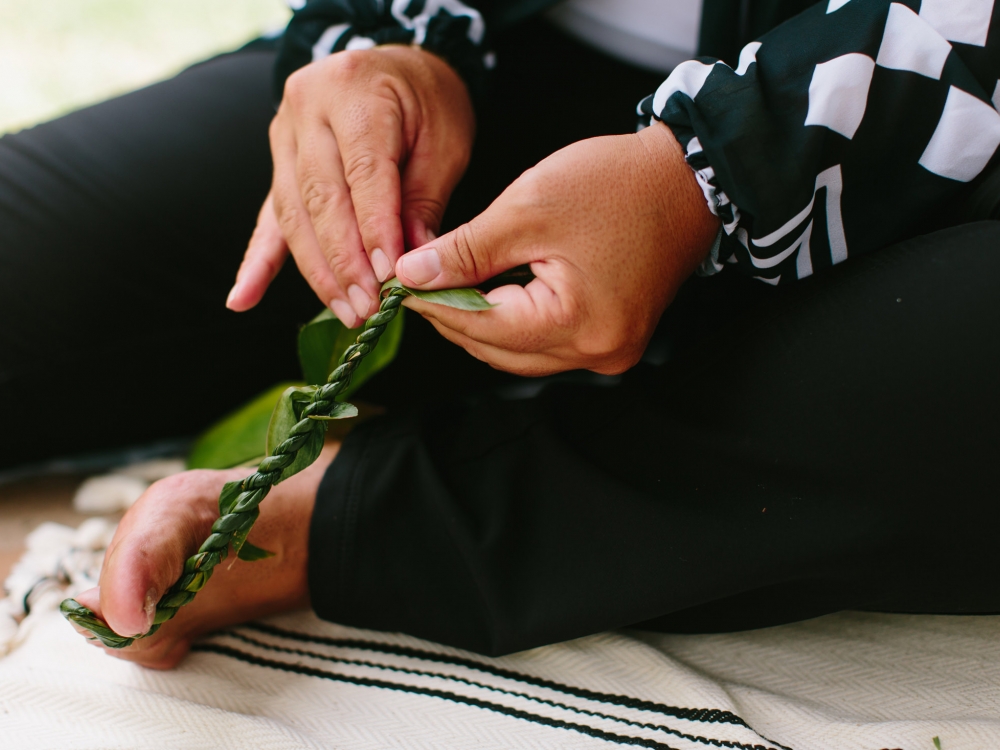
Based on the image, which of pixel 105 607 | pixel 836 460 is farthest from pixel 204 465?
pixel 836 460

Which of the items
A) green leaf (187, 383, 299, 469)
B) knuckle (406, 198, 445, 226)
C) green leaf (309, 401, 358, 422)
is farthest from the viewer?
green leaf (187, 383, 299, 469)

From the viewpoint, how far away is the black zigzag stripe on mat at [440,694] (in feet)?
1.50

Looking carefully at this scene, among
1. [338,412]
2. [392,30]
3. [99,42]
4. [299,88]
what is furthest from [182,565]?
[99,42]

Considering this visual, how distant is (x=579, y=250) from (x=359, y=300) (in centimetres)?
17

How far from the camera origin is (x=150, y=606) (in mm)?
426

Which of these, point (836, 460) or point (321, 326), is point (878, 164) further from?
point (321, 326)

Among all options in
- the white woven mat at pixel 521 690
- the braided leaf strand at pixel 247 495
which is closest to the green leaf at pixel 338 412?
the braided leaf strand at pixel 247 495

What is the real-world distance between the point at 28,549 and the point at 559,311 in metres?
0.57

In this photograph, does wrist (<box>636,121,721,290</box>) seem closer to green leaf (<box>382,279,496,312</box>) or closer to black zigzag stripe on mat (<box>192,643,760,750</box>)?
green leaf (<box>382,279,496,312</box>)

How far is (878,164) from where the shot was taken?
0.46m

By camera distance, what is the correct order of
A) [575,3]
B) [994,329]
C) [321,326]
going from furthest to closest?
[575,3] < [321,326] < [994,329]

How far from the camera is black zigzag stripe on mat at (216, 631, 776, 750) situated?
1.47 feet

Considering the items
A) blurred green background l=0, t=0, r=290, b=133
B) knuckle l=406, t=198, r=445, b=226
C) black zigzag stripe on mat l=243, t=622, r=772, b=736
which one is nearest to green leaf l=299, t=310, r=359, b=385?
knuckle l=406, t=198, r=445, b=226

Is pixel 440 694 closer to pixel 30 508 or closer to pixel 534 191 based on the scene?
pixel 534 191
